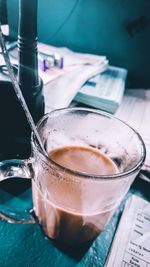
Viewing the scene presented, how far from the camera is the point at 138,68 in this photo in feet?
3.04

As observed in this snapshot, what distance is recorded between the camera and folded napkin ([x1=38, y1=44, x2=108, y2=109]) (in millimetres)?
658

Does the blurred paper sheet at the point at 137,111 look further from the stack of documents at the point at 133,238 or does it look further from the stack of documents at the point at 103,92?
the stack of documents at the point at 133,238

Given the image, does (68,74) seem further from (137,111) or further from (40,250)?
(40,250)

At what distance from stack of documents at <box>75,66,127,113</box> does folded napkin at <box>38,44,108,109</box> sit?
19mm

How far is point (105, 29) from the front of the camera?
89 cm

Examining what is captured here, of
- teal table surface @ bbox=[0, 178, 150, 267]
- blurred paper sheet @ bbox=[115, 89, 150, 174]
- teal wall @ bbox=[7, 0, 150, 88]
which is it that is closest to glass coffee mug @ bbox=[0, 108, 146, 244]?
teal table surface @ bbox=[0, 178, 150, 267]

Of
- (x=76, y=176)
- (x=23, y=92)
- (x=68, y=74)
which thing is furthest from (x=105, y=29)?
(x=76, y=176)

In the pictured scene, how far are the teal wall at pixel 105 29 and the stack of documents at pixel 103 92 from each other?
0.37ft

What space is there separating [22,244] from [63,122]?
20 cm

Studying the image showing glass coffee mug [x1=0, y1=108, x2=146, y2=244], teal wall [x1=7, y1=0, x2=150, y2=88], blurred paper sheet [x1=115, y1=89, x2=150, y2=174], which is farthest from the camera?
teal wall [x1=7, y1=0, x2=150, y2=88]

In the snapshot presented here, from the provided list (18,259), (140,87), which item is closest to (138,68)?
(140,87)

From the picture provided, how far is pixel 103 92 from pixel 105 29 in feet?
0.93

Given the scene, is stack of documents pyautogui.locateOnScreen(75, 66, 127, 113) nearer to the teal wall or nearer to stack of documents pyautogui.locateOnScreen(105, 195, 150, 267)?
the teal wall

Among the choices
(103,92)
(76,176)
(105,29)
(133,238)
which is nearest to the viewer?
(76,176)
